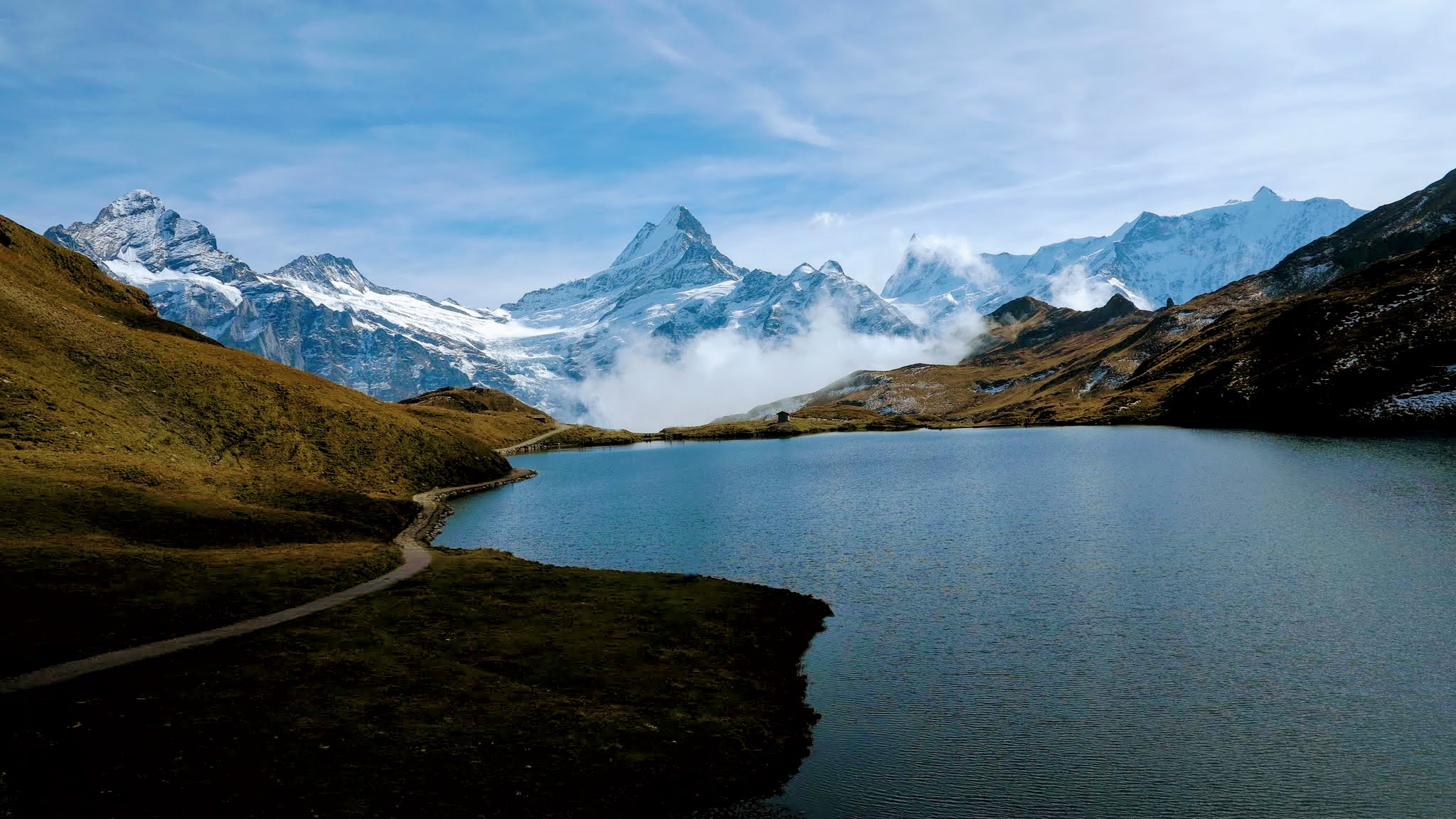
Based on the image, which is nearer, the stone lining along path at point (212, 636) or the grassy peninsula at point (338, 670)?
the grassy peninsula at point (338, 670)

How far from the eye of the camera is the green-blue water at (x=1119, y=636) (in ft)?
115

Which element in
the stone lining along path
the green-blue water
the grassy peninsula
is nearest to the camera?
the grassy peninsula

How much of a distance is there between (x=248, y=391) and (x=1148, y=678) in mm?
164611

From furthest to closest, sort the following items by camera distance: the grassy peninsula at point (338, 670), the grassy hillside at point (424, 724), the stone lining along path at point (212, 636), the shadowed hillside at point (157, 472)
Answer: the shadowed hillside at point (157, 472) → the stone lining along path at point (212, 636) → the grassy peninsula at point (338, 670) → the grassy hillside at point (424, 724)

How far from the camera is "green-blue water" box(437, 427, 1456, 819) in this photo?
3497 centimetres

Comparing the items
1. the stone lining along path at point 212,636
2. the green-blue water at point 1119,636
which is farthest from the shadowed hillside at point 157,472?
the green-blue water at point 1119,636

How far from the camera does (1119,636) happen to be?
175ft

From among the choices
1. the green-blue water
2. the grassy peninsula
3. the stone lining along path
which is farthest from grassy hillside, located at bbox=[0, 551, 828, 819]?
the green-blue water

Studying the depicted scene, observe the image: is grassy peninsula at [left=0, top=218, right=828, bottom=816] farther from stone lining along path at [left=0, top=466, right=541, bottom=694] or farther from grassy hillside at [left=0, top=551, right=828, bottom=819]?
stone lining along path at [left=0, top=466, right=541, bottom=694]

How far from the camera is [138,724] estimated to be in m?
35.2

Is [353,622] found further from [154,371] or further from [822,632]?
[154,371]

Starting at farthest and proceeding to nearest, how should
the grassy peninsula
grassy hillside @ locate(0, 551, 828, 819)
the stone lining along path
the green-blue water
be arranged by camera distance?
the stone lining along path < the green-blue water < the grassy peninsula < grassy hillside @ locate(0, 551, 828, 819)

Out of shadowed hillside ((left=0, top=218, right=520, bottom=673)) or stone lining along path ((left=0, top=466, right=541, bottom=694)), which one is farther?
shadowed hillside ((left=0, top=218, right=520, bottom=673))

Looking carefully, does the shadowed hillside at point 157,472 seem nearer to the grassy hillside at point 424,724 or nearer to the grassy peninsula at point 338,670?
the grassy peninsula at point 338,670
